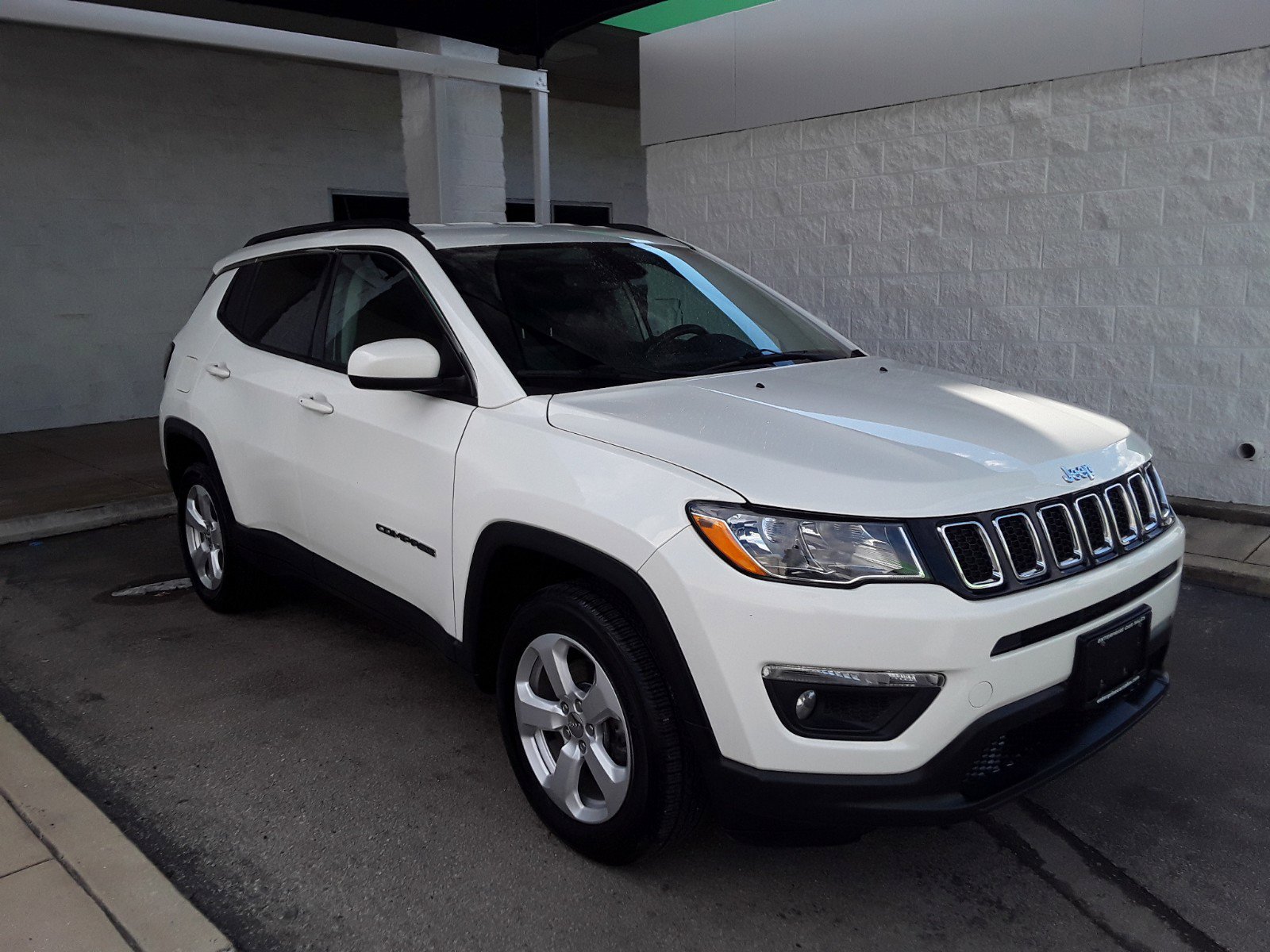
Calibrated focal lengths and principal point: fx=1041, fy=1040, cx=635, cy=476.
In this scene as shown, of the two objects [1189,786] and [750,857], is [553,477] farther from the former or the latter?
[1189,786]

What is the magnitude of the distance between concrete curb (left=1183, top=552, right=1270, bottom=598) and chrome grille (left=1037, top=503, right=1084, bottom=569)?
2917 mm

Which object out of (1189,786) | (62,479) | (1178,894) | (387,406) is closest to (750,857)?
(1178,894)

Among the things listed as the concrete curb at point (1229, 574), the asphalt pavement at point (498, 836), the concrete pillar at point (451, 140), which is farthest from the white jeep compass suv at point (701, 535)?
the concrete pillar at point (451, 140)

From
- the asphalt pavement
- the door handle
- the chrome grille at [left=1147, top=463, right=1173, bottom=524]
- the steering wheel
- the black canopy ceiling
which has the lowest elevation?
the asphalt pavement

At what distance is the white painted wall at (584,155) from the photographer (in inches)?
504

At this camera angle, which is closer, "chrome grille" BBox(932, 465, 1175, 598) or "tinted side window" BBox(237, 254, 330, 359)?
"chrome grille" BBox(932, 465, 1175, 598)

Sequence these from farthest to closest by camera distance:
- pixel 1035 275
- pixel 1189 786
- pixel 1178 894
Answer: pixel 1035 275 < pixel 1189 786 < pixel 1178 894

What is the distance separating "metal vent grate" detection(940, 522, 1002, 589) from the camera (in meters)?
2.41

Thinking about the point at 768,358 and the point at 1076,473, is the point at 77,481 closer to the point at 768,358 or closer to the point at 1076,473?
the point at 768,358

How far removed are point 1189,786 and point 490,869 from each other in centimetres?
226

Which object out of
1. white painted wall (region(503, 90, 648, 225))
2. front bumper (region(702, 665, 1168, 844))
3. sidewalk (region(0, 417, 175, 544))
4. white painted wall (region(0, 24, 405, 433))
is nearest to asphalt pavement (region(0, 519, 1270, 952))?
front bumper (region(702, 665, 1168, 844))

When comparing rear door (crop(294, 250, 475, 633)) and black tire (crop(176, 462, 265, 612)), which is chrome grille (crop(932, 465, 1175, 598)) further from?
black tire (crop(176, 462, 265, 612))

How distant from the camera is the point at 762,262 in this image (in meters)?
8.11

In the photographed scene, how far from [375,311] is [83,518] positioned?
4.04 m
